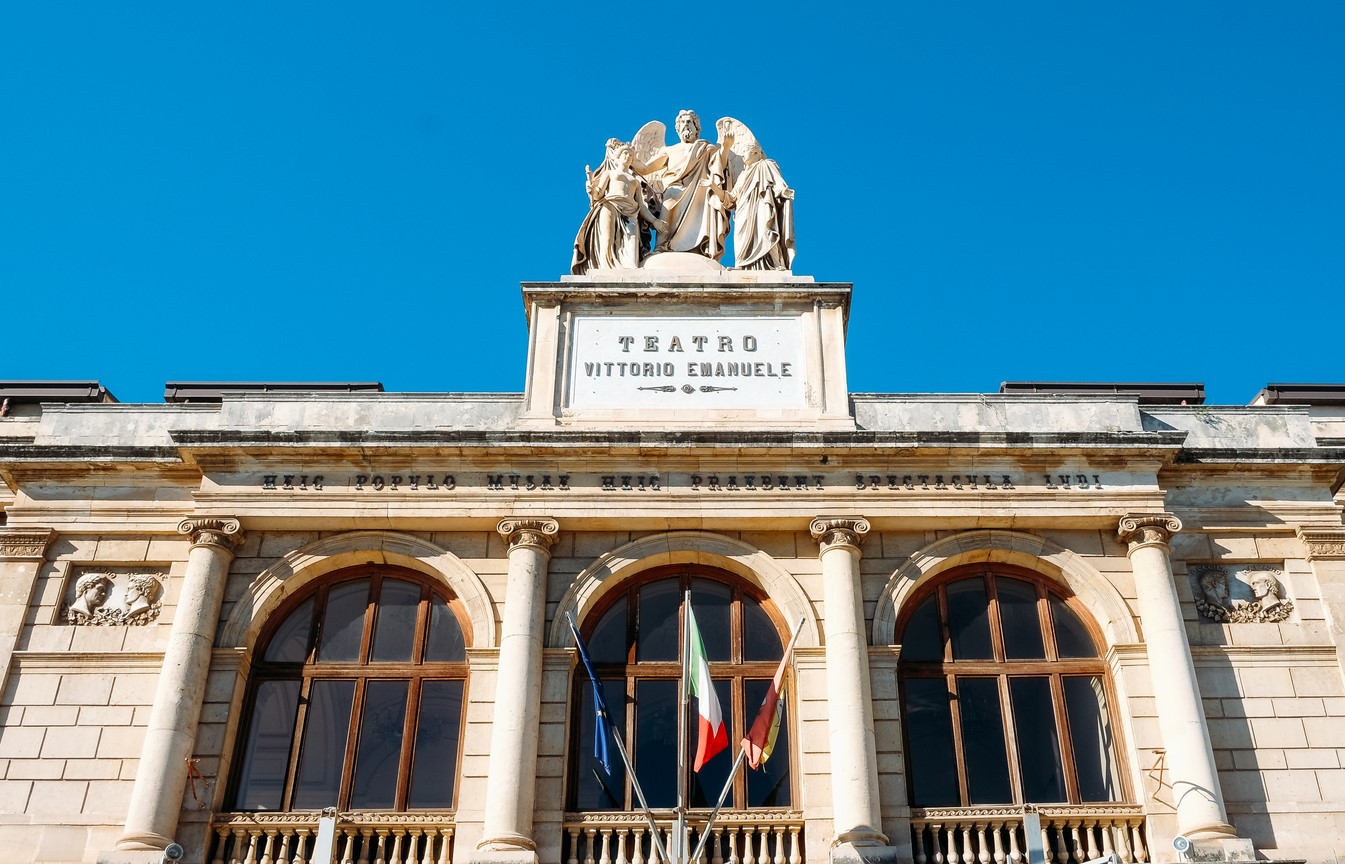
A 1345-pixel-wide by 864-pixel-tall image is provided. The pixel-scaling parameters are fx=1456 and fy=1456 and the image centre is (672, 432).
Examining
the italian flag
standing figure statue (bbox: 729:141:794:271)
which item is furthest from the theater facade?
standing figure statue (bbox: 729:141:794:271)

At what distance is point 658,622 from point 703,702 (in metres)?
2.25

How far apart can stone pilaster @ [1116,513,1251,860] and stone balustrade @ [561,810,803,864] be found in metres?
4.64

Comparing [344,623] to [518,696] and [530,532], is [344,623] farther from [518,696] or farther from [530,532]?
[518,696]

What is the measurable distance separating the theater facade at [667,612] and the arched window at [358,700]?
48 millimetres

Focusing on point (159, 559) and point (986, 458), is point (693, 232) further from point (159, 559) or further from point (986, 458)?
point (159, 559)

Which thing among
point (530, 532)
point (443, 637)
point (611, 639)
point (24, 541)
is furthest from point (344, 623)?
point (24, 541)

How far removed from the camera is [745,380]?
21.2m

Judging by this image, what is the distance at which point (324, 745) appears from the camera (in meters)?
18.7

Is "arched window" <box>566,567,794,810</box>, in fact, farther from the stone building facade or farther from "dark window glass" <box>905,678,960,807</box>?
"dark window glass" <box>905,678,960,807</box>

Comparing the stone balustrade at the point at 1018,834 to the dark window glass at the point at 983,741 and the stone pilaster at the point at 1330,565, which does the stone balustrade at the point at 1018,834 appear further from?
the stone pilaster at the point at 1330,565

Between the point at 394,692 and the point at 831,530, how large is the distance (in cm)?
615

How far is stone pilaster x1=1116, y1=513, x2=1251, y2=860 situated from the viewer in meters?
17.1

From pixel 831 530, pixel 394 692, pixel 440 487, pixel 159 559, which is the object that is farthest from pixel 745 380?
pixel 159 559

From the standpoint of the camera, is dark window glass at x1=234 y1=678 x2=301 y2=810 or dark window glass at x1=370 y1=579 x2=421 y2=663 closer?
dark window glass at x1=234 y1=678 x2=301 y2=810
